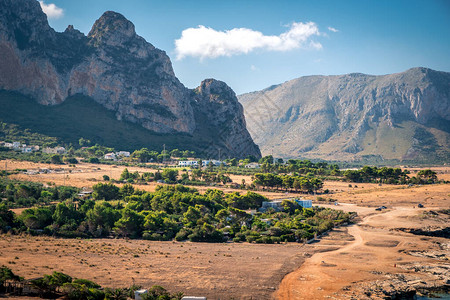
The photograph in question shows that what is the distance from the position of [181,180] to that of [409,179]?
58.2 meters

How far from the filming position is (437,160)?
190 meters

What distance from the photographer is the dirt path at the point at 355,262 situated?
27.6m

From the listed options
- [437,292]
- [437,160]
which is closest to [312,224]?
[437,292]

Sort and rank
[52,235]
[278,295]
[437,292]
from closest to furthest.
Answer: [278,295] < [437,292] < [52,235]

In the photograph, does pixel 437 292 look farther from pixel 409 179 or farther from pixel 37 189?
pixel 409 179

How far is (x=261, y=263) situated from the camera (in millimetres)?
32969

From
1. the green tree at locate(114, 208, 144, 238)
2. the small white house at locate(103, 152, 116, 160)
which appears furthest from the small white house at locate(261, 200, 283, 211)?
the small white house at locate(103, 152, 116, 160)

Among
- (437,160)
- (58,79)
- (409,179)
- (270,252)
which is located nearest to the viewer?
(270,252)

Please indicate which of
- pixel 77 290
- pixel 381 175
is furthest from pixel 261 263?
pixel 381 175

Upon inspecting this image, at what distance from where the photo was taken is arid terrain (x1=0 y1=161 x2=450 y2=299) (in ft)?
89.9

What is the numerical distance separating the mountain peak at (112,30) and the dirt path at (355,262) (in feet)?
480

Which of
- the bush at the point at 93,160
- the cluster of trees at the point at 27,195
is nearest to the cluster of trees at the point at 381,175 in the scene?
the bush at the point at 93,160

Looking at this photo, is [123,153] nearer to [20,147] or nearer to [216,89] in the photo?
[20,147]

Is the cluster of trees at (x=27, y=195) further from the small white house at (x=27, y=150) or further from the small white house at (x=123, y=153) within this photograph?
the small white house at (x=123, y=153)
